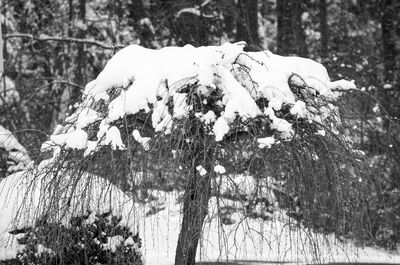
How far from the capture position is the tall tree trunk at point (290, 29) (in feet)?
53.0

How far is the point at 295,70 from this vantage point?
6453 millimetres

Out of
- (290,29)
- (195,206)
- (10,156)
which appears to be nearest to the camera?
(195,206)

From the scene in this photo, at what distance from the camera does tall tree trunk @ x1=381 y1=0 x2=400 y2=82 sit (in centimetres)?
1609

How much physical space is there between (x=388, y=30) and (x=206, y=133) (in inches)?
472

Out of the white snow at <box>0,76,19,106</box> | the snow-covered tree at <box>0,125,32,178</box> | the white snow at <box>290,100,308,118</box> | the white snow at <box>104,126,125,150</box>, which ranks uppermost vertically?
the white snow at <box>0,76,19,106</box>

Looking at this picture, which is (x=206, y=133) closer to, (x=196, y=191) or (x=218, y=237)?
(x=196, y=191)

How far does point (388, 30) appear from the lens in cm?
1648

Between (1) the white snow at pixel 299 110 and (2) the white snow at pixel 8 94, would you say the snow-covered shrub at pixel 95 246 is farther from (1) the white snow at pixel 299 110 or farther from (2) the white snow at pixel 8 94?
(2) the white snow at pixel 8 94

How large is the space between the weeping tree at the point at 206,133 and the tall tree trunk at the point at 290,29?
32.5ft

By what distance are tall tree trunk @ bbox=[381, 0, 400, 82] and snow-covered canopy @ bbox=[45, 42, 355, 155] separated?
33.2 ft

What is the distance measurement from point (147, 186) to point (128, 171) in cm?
20

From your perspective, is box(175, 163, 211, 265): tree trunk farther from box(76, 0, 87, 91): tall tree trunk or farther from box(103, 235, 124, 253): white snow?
box(76, 0, 87, 91): tall tree trunk

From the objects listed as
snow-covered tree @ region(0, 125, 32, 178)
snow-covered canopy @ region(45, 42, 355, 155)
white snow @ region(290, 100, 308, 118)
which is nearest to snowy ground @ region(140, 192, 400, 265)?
snow-covered canopy @ region(45, 42, 355, 155)

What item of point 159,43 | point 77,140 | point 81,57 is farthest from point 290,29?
point 77,140
